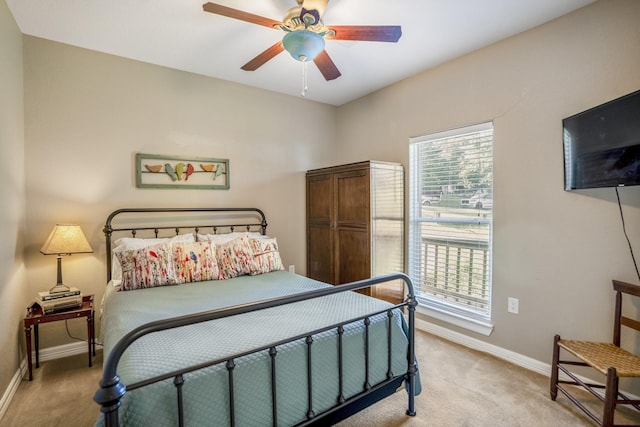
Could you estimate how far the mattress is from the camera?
1.18m

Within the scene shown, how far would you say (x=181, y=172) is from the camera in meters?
3.12

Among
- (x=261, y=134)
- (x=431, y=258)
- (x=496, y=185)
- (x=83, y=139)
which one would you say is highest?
(x=261, y=134)

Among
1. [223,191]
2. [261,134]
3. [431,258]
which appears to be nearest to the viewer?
[431,258]

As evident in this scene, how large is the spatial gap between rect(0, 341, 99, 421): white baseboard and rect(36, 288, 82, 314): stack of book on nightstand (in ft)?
1.57

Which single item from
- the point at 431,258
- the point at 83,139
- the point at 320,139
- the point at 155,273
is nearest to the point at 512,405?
the point at 431,258

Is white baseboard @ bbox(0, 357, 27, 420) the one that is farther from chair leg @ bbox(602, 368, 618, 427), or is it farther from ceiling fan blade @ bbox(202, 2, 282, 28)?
chair leg @ bbox(602, 368, 618, 427)

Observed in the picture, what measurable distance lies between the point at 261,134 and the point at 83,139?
1692 mm

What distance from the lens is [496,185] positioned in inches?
104

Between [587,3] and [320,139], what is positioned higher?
[587,3]

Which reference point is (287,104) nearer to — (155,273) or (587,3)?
(155,273)

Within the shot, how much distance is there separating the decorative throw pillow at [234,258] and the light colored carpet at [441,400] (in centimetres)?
119

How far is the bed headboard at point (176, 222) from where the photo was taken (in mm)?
2824

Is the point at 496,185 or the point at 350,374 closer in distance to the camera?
the point at 350,374

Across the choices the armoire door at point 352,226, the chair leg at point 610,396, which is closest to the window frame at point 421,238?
the armoire door at point 352,226
